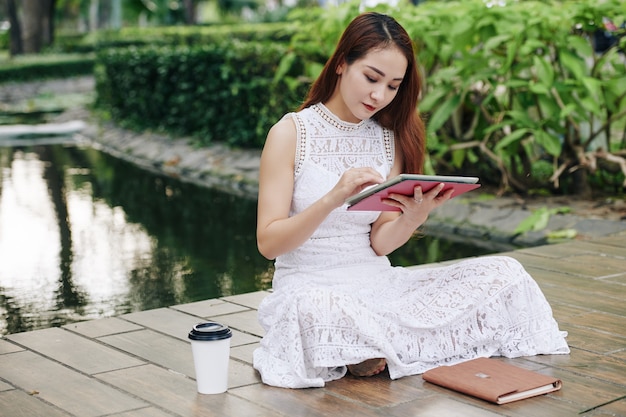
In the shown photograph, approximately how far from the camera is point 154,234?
6590 mm

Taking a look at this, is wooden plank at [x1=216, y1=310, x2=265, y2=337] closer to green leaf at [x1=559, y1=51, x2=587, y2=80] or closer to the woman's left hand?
the woman's left hand

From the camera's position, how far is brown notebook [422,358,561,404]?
2902 millimetres

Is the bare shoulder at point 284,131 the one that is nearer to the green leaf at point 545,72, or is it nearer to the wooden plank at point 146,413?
the wooden plank at point 146,413

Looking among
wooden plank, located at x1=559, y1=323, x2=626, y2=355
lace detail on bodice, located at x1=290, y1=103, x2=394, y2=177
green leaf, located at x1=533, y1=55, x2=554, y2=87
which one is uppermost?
green leaf, located at x1=533, y1=55, x2=554, y2=87

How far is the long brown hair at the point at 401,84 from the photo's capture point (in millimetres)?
3141

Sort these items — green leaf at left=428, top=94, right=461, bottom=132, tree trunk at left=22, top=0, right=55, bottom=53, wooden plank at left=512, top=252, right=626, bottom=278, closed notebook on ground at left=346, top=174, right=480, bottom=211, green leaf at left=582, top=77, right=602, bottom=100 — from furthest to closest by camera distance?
tree trunk at left=22, top=0, right=55, bottom=53, green leaf at left=428, top=94, right=461, bottom=132, green leaf at left=582, top=77, right=602, bottom=100, wooden plank at left=512, top=252, right=626, bottom=278, closed notebook on ground at left=346, top=174, right=480, bottom=211

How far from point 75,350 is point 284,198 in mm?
971

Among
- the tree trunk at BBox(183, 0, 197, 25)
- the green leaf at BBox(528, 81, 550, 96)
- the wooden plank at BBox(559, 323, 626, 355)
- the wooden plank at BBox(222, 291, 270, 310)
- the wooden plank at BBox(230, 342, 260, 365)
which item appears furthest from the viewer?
the tree trunk at BBox(183, 0, 197, 25)

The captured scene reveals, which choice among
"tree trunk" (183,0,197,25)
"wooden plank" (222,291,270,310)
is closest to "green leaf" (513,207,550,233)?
"wooden plank" (222,291,270,310)

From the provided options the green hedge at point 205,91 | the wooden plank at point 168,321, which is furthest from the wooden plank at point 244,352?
the green hedge at point 205,91

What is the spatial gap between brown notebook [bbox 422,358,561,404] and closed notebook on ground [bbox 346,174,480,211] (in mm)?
569

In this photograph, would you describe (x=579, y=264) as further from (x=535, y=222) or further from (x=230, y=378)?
(x=230, y=378)

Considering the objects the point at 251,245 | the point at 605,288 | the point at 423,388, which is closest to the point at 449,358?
the point at 423,388

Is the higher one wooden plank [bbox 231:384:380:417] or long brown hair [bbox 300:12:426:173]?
long brown hair [bbox 300:12:426:173]
